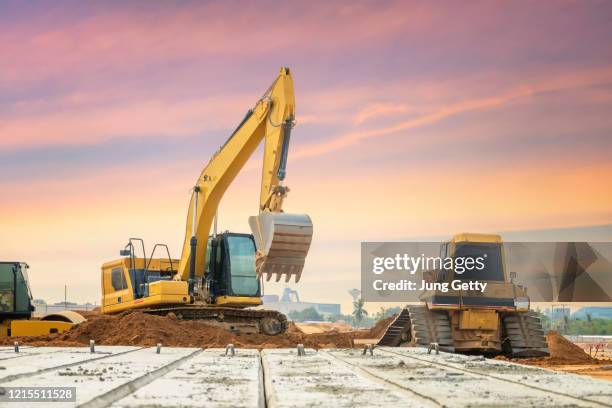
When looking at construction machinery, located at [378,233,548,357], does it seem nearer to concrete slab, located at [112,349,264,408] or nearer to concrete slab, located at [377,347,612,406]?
concrete slab, located at [377,347,612,406]

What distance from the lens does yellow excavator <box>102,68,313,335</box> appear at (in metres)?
21.5

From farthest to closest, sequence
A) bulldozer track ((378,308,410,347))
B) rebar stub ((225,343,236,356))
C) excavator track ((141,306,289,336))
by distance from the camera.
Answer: bulldozer track ((378,308,410,347)) → excavator track ((141,306,289,336)) → rebar stub ((225,343,236,356))

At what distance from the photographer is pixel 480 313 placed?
71.4ft

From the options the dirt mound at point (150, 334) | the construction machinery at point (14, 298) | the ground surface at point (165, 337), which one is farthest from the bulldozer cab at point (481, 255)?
the construction machinery at point (14, 298)

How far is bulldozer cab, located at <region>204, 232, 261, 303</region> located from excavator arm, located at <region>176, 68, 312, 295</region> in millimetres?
514

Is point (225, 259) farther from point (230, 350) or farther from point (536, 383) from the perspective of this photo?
point (536, 383)

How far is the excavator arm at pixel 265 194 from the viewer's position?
19859 mm

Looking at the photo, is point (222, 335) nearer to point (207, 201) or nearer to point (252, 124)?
point (207, 201)

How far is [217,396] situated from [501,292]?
17.6 meters

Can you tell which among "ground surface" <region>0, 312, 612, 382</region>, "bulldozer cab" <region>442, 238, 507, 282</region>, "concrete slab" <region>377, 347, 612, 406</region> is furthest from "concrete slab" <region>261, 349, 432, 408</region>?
"bulldozer cab" <region>442, 238, 507, 282</region>

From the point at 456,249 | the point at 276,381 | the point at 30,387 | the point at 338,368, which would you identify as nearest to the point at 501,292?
the point at 456,249

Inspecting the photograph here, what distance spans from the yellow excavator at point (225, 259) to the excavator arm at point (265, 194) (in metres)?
0.03

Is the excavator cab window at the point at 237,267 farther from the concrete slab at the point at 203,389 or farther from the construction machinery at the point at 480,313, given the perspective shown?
the concrete slab at the point at 203,389

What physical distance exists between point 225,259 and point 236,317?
1.75 meters
